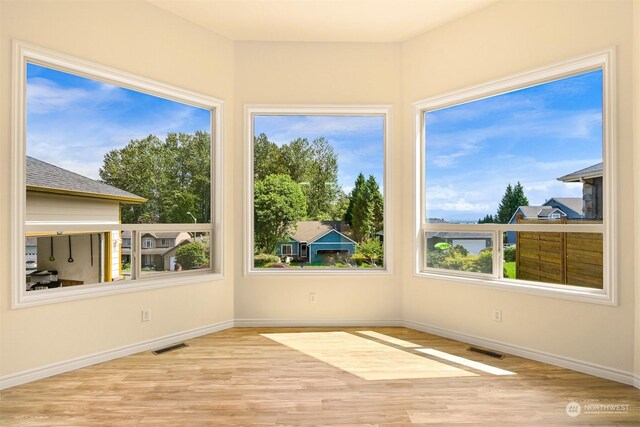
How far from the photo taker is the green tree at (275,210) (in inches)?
171

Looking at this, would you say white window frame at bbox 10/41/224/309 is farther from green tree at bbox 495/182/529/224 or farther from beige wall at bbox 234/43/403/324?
green tree at bbox 495/182/529/224

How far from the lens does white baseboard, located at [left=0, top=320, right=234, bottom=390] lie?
276 cm

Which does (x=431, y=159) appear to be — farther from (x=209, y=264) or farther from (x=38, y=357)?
(x=38, y=357)

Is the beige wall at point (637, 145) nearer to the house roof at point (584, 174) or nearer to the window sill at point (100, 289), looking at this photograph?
the house roof at point (584, 174)

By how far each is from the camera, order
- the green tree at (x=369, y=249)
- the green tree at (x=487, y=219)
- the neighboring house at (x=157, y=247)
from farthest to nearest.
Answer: the green tree at (x=369, y=249), the green tree at (x=487, y=219), the neighboring house at (x=157, y=247)

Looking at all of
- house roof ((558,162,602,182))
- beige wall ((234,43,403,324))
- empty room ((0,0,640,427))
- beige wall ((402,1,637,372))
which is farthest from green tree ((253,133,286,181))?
house roof ((558,162,602,182))

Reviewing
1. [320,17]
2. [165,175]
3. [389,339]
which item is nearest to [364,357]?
[389,339]

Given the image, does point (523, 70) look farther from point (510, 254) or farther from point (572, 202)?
Answer: point (510, 254)

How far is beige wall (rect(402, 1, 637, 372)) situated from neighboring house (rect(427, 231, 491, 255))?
0.28m

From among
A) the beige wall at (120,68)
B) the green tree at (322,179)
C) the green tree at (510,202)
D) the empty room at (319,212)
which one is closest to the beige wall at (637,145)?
the empty room at (319,212)

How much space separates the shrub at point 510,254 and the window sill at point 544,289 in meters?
0.20

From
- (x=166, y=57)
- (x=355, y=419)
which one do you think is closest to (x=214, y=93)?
(x=166, y=57)

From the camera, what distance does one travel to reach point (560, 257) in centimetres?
322

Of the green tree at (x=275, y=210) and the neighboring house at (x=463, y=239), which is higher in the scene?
the green tree at (x=275, y=210)
